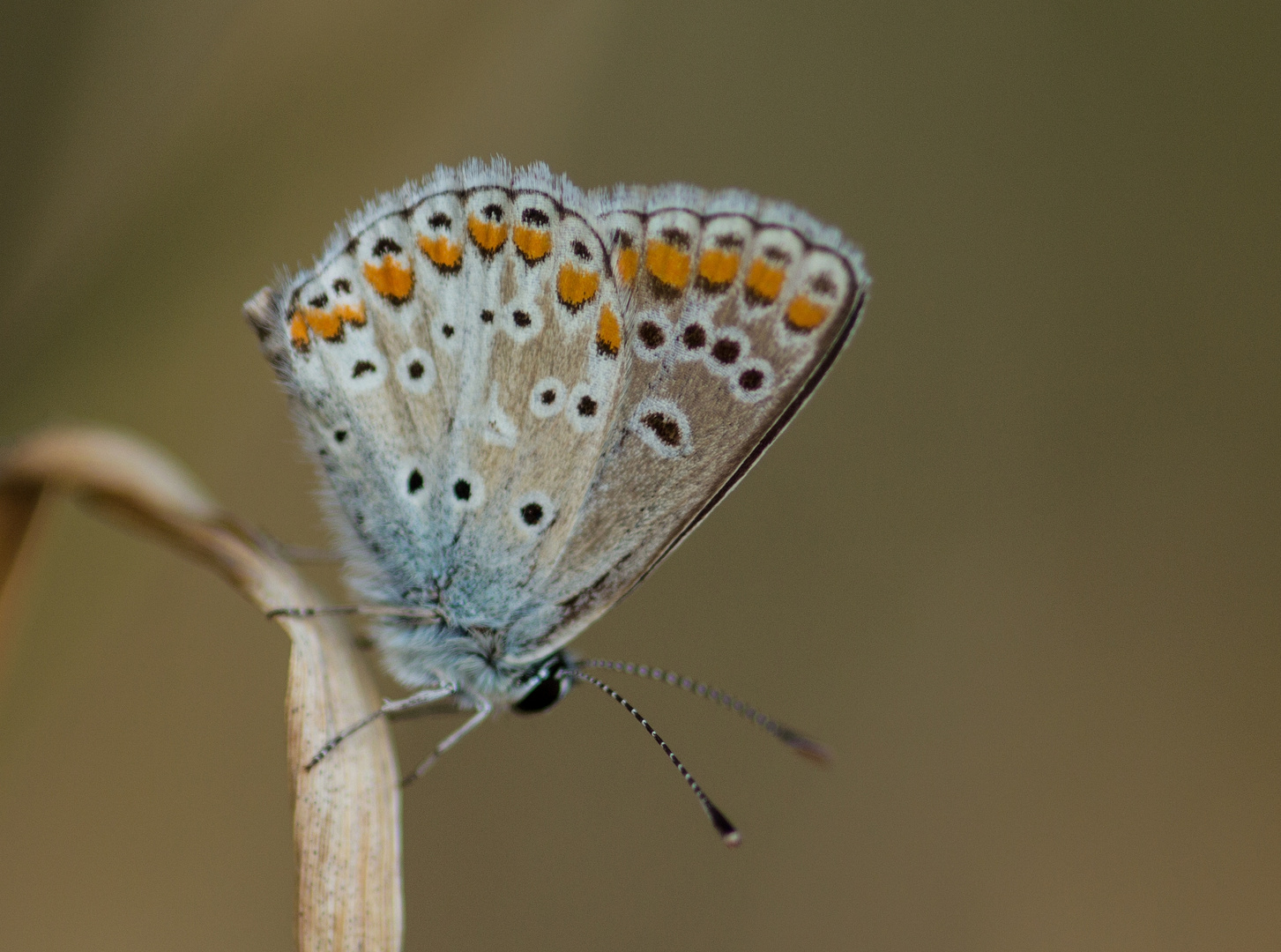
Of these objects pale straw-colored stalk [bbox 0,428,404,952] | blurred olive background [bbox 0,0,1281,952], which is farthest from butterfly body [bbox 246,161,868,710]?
pale straw-colored stalk [bbox 0,428,404,952]

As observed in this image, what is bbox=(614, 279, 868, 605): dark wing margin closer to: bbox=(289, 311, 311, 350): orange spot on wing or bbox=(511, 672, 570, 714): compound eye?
bbox=(511, 672, 570, 714): compound eye

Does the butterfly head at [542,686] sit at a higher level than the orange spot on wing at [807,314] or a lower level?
lower

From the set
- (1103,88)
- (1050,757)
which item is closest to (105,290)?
(1050,757)

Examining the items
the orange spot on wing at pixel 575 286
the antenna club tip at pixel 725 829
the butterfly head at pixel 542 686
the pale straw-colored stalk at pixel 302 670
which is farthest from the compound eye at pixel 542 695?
the orange spot on wing at pixel 575 286

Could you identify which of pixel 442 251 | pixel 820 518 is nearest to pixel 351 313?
pixel 442 251

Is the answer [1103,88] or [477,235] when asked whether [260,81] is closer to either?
[477,235]

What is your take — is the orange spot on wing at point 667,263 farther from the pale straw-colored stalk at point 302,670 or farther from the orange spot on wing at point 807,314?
the pale straw-colored stalk at point 302,670
